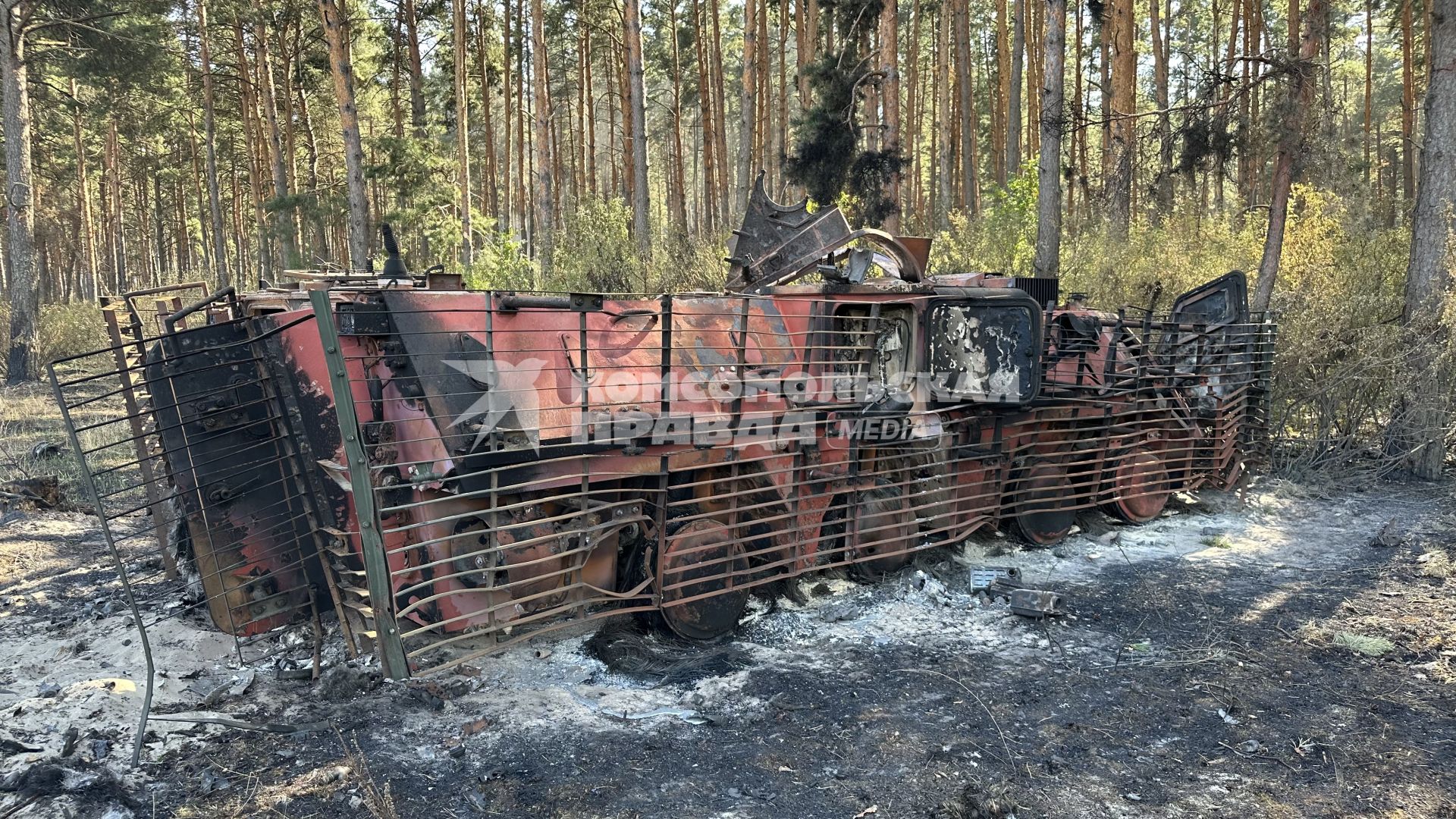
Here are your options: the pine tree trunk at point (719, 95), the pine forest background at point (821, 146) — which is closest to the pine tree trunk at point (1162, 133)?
the pine forest background at point (821, 146)

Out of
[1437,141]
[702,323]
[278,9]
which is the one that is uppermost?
[278,9]

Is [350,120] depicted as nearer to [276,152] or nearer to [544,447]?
[276,152]

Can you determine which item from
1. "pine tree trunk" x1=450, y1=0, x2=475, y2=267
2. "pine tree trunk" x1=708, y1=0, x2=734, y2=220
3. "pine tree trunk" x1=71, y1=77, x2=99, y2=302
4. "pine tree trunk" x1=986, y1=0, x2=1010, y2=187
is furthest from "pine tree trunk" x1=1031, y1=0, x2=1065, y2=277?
"pine tree trunk" x1=71, y1=77, x2=99, y2=302

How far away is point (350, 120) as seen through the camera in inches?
536

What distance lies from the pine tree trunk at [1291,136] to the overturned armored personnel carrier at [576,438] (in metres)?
4.35

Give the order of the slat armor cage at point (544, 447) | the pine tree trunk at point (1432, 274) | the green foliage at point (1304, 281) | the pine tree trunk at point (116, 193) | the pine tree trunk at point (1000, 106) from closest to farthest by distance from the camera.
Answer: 1. the slat armor cage at point (544, 447)
2. the pine tree trunk at point (1432, 274)
3. the green foliage at point (1304, 281)
4. the pine tree trunk at point (1000, 106)
5. the pine tree trunk at point (116, 193)

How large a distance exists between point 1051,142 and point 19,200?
17.5 m

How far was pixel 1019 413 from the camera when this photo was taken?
263 inches

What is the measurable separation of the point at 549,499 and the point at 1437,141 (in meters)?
10.1

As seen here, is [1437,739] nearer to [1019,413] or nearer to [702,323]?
[1019,413]

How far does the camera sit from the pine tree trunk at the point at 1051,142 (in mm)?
11281

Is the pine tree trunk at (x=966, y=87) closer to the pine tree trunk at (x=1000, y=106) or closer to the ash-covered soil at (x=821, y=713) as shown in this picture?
the pine tree trunk at (x=1000, y=106)

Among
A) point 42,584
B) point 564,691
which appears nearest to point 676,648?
point 564,691

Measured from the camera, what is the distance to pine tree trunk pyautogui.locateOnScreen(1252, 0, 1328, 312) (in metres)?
9.90
